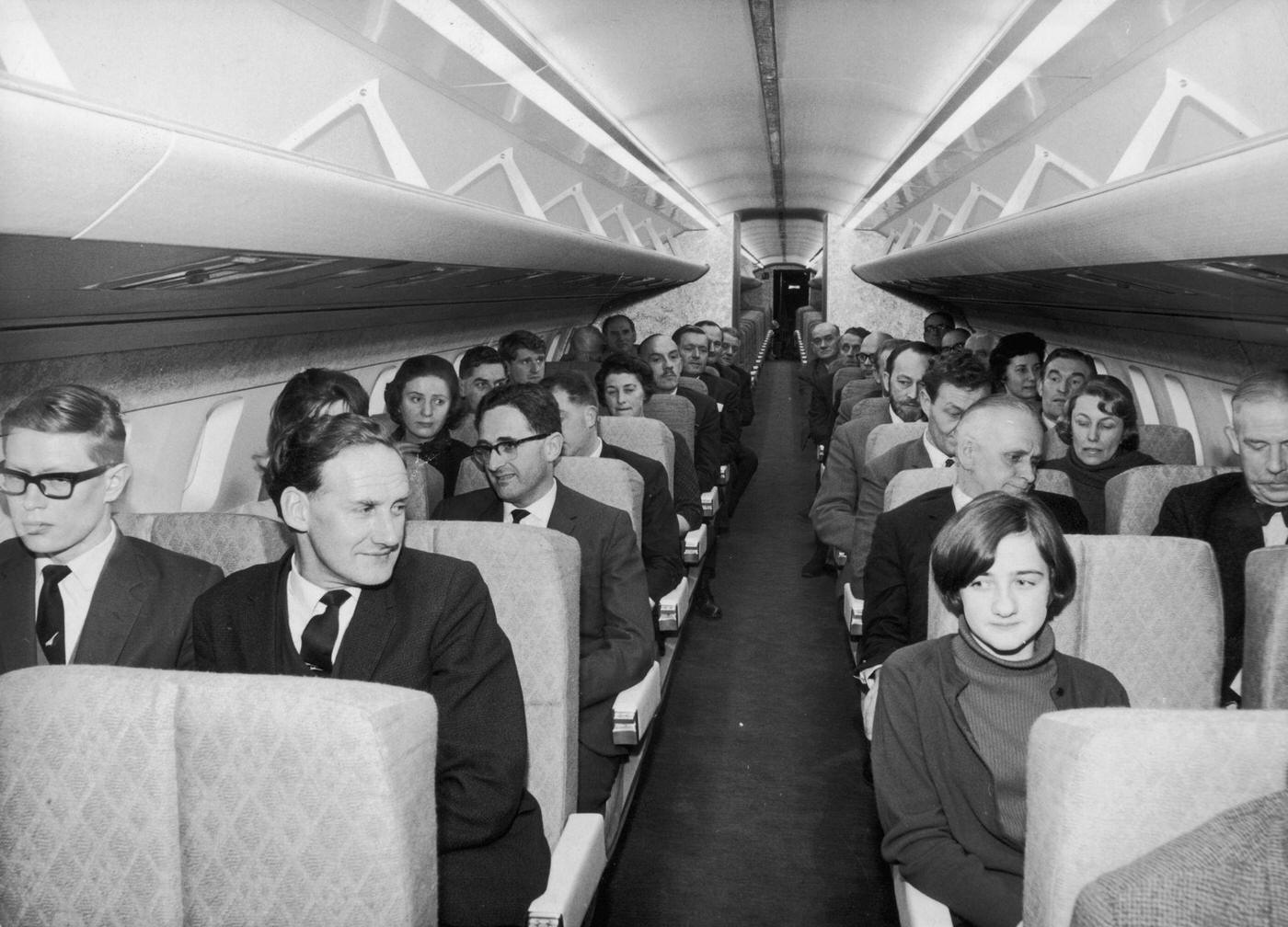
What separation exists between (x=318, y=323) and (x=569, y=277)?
3.48 m

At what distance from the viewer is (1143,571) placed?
2883 millimetres

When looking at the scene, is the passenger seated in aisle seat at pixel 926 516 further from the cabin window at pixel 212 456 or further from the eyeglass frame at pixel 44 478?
the cabin window at pixel 212 456

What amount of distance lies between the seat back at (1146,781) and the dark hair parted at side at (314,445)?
1557mm

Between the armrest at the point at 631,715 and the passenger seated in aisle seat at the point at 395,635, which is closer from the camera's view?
the passenger seated in aisle seat at the point at 395,635

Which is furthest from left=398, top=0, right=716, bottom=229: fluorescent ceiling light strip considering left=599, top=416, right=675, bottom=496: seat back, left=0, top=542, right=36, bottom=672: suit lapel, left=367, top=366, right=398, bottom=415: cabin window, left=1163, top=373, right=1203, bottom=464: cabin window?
left=1163, top=373, right=1203, bottom=464: cabin window

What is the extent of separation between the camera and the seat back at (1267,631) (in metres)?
2.31

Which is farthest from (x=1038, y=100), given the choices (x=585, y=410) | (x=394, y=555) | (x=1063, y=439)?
(x=394, y=555)

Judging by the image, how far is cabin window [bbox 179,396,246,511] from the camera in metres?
4.64

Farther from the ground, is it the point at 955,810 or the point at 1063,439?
the point at 1063,439

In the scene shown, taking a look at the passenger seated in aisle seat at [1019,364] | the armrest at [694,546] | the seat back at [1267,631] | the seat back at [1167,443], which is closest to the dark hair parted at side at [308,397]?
the armrest at [694,546]

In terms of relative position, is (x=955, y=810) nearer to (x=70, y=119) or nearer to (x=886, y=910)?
(x=886, y=910)

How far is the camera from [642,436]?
564cm

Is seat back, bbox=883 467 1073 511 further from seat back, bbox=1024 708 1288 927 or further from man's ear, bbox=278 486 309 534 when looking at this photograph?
seat back, bbox=1024 708 1288 927

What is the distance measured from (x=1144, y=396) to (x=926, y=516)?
4.32 metres
